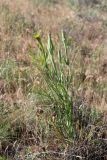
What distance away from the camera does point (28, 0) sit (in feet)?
24.8

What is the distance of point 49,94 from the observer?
10.7 feet

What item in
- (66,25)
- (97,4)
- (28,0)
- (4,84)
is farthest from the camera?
(97,4)

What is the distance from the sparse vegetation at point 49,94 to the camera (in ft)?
10.1

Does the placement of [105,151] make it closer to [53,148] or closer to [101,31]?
[53,148]

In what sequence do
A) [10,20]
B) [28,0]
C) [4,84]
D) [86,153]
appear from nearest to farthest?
[86,153]
[4,84]
[10,20]
[28,0]

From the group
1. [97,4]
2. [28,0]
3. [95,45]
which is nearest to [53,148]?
[95,45]

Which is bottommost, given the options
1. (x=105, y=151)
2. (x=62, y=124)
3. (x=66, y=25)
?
(x=105, y=151)

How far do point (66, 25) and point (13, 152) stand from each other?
368 centimetres

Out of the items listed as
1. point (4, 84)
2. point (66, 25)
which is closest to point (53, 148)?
point (4, 84)

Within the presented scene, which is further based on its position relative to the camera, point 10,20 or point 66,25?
point 66,25

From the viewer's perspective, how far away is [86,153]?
3100mm

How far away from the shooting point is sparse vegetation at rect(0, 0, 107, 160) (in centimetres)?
308

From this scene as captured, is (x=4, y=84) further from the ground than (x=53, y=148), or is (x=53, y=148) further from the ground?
(x=4, y=84)

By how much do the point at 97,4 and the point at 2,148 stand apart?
6256 millimetres
